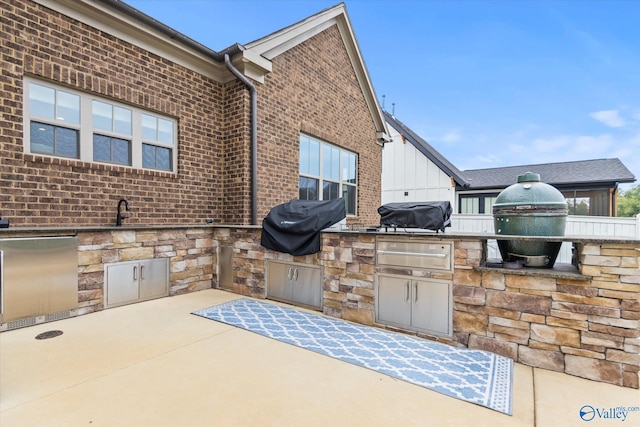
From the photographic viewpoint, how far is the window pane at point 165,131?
5.65m

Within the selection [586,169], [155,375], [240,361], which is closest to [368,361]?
[240,361]

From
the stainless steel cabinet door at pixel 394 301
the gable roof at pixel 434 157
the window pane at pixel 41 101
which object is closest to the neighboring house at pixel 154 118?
the window pane at pixel 41 101

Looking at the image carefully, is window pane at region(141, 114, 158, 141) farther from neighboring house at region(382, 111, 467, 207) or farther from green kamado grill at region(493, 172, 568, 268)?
neighboring house at region(382, 111, 467, 207)

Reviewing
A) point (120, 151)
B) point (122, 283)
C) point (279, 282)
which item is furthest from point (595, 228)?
point (120, 151)

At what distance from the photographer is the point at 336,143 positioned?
28.8 feet

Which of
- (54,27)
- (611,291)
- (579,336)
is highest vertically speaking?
(54,27)

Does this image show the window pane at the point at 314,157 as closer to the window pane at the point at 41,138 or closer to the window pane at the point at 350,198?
the window pane at the point at 350,198

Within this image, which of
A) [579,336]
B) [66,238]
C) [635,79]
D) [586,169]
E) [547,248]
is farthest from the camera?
[635,79]

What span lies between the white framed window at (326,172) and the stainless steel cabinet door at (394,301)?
4132mm

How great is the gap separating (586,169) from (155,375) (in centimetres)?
1729

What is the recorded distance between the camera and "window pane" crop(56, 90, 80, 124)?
445 centimetres

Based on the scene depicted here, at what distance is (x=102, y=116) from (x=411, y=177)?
1211cm

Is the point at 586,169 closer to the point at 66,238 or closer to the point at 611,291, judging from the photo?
the point at 611,291

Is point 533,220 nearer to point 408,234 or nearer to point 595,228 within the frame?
point 408,234
